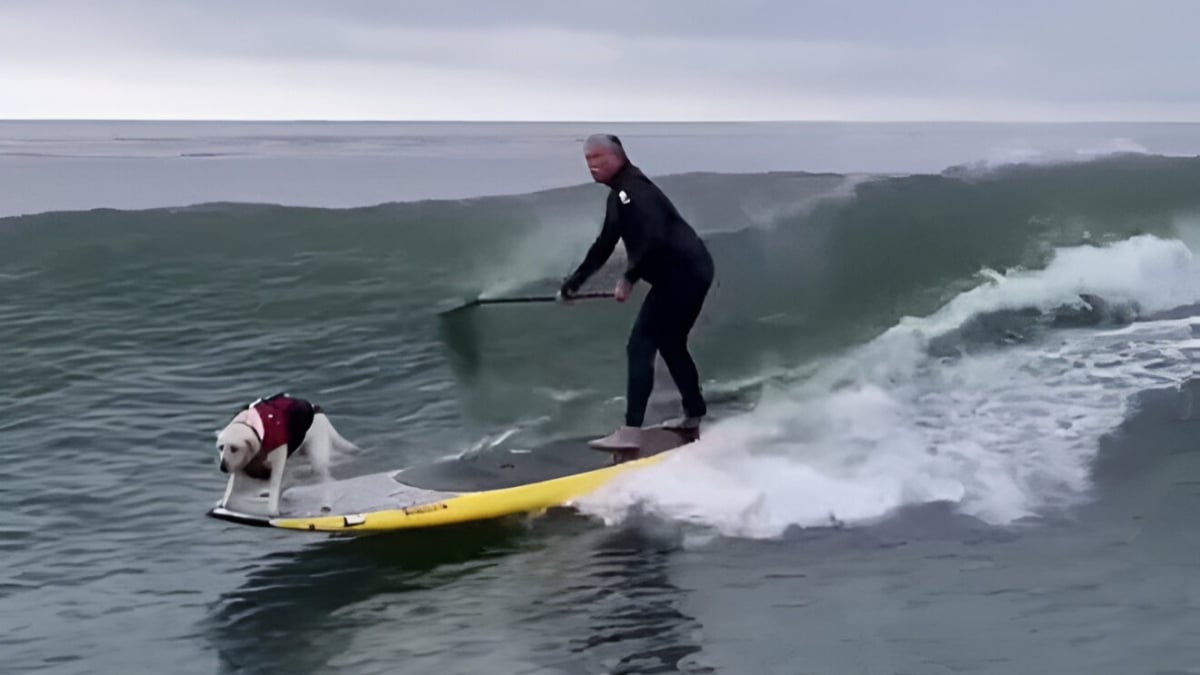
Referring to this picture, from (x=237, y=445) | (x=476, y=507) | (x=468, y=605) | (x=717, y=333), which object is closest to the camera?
(x=468, y=605)

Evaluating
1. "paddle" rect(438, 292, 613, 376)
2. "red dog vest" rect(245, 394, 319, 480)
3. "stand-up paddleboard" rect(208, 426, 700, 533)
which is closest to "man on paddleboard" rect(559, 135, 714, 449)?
"stand-up paddleboard" rect(208, 426, 700, 533)

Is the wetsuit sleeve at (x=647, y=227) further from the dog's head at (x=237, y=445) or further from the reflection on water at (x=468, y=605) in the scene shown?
the dog's head at (x=237, y=445)

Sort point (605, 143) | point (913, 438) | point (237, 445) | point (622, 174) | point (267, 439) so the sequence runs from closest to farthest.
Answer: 1. point (237, 445)
2. point (267, 439)
3. point (605, 143)
4. point (622, 174)
5. point (913, 438)

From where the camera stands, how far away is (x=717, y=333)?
15.5 metres

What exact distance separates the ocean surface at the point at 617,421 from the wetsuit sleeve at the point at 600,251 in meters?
0.82

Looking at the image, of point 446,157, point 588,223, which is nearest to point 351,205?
point 588,223

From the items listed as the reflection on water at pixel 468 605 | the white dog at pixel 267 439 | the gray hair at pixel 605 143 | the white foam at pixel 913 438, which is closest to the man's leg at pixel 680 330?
the white foam at pixel 913 438

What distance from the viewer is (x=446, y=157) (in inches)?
1875

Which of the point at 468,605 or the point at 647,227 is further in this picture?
the point at 647,227

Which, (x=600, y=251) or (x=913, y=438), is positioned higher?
(x=600, y=251)

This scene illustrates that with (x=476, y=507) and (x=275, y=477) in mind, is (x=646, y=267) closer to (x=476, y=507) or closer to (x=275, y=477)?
(x=476, y=507)

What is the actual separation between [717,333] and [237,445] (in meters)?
8.83

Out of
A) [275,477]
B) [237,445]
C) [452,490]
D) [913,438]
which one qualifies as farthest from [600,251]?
[913,438]

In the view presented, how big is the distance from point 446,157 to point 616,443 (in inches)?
1569
